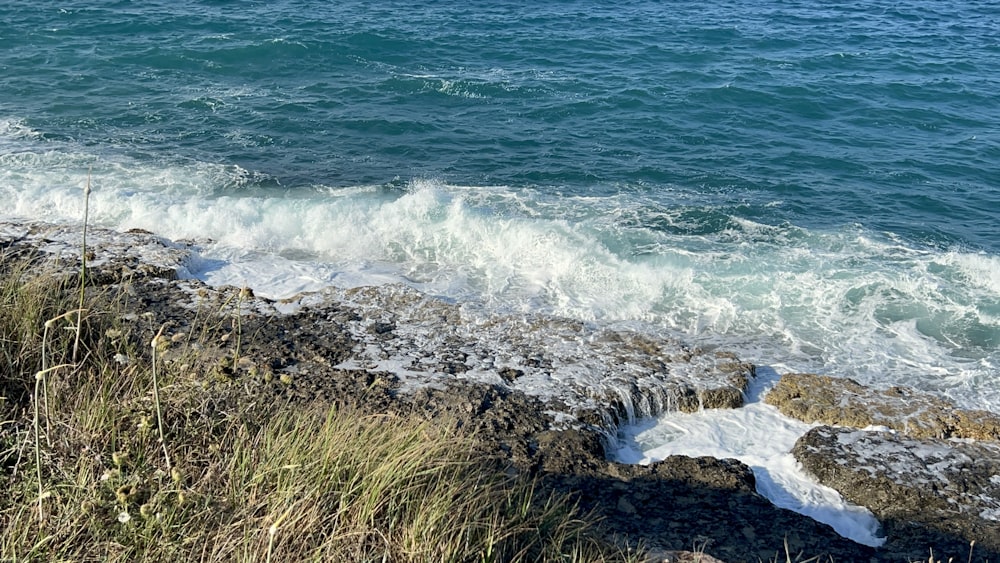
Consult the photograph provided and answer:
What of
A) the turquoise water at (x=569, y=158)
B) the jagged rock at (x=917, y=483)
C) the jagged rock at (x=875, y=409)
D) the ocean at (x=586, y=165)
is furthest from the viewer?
the turquoise water at (x=569, y=158)

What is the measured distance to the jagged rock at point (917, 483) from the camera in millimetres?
6248

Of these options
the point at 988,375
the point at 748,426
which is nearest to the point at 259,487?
the point at 748,426

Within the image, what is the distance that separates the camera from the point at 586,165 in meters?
15.0

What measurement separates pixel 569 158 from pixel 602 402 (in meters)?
8.39

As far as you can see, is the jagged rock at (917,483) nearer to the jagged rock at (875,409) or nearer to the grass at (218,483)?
the jagged rock at (875,409)

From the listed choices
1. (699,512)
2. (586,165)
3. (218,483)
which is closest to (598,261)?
(586,165)

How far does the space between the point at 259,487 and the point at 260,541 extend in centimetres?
38

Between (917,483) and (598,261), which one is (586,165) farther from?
(917,483)

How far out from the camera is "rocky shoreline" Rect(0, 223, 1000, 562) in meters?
6.06

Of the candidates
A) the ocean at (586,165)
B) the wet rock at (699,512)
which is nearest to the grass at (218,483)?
the wet rock at (699,512)

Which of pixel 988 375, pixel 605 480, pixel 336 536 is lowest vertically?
pixel 988 375

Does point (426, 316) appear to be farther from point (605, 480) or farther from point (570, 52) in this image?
point (570, 52)

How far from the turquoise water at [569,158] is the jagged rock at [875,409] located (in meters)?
0.72

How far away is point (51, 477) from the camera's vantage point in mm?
3926
